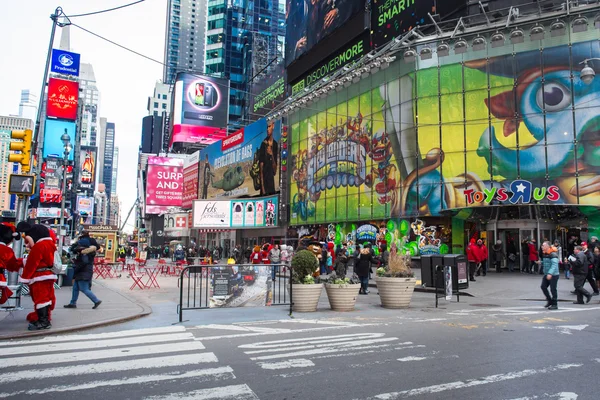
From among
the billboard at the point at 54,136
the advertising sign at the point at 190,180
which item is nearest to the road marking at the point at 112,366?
the billboard at the point at 54,136

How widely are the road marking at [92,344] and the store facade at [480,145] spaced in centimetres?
2081

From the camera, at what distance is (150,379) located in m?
5.64

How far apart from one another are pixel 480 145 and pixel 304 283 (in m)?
19.4

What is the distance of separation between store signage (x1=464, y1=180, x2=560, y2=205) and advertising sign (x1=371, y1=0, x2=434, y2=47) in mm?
13126

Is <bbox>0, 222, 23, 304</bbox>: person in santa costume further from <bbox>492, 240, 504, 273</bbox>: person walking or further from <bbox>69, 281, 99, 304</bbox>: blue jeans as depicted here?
<bbox>492, 240, 504, 273</bbox>: person walking

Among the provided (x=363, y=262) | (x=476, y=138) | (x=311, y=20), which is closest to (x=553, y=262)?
(x=363, y=262)

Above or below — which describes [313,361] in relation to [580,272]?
below

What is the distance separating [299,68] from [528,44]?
26.7 m

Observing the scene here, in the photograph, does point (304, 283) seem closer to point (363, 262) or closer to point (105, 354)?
point (363, 262)

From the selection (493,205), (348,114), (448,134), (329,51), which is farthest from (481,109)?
(329,51)

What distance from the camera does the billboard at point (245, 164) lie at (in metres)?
48.2

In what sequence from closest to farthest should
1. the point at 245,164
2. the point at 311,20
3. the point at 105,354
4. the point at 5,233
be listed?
the point at 105,354
the point at 5,233
the point at 311,20
the point at 245,164

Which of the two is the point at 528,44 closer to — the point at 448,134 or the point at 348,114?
the point at 448,134

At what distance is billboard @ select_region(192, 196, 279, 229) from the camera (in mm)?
41519
